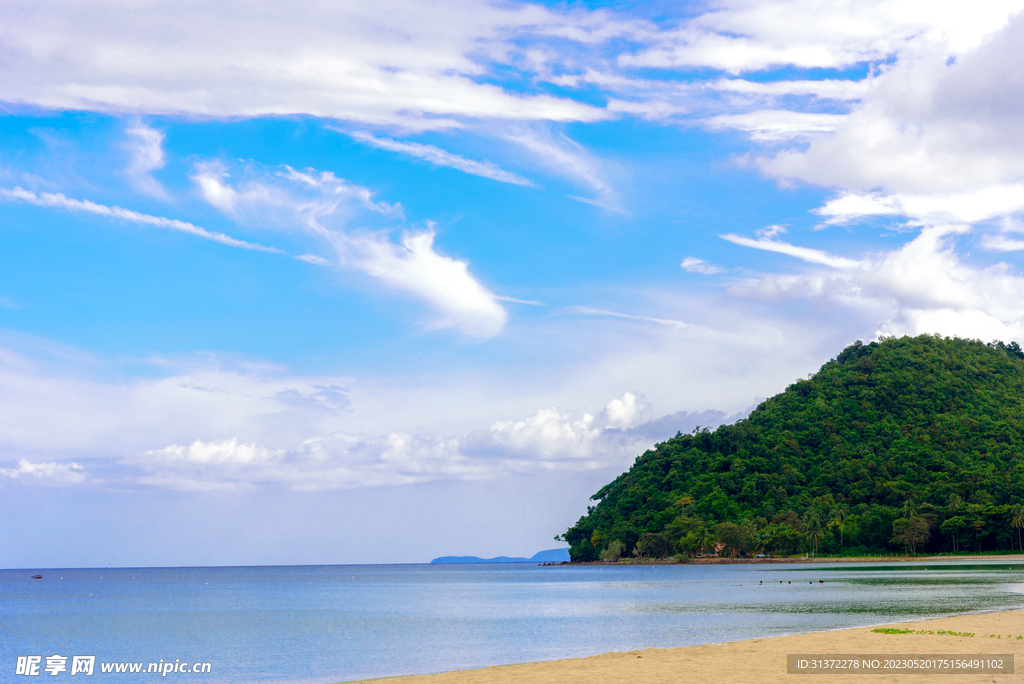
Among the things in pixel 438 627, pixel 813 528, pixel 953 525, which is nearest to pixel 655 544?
pixel 813 528

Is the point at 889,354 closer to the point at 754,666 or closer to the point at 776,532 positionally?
the point at 776,532

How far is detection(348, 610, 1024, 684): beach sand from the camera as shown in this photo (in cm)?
1798

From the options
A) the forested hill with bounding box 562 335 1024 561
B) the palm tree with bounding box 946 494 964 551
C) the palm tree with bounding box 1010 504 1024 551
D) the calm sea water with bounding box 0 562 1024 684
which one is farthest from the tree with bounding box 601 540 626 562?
the calm sea water with bounding box 0 562 1024 684

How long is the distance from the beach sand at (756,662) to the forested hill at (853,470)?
4169 inches

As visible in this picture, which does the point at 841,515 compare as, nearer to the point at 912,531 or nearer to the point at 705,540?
the point at 912,531

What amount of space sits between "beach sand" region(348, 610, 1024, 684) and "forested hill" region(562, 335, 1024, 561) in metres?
106

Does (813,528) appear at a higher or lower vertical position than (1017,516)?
lower

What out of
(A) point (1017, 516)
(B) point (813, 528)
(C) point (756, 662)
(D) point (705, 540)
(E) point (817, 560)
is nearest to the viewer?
(C) point (756, 662)

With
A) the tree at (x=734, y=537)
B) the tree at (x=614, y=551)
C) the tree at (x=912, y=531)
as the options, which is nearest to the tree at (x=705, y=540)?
the tree at (x=734, y=537)

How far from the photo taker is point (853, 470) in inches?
5669

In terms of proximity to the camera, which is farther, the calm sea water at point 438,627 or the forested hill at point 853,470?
the forested hill at point 853,470

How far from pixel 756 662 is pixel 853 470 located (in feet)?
446

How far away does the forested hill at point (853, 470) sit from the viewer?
12269 centimetres

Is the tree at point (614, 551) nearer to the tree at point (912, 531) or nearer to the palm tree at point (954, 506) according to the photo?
the tree at point (912, 531)
